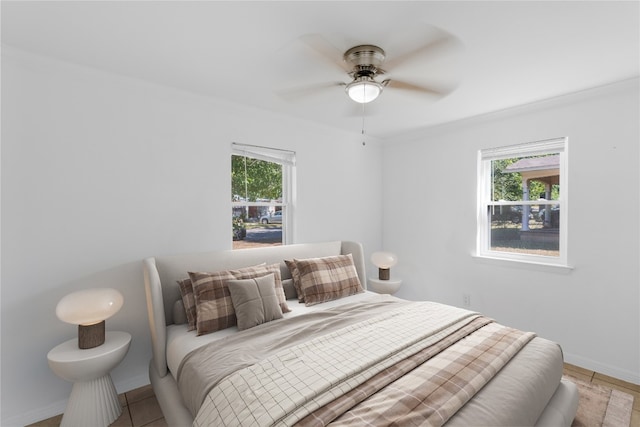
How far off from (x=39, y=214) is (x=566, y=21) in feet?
11.5

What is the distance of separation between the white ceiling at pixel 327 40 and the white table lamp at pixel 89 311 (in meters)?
1.62

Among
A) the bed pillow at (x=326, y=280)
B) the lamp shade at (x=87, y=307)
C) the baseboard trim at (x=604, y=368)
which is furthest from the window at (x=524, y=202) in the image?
the lamp shade at (x=87, y=307)

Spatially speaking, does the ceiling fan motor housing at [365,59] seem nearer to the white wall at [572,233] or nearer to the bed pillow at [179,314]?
the white wall at [572,233]

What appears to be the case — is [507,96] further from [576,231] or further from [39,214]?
[39,214]

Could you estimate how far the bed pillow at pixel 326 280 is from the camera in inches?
110

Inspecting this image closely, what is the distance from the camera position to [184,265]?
100 inches

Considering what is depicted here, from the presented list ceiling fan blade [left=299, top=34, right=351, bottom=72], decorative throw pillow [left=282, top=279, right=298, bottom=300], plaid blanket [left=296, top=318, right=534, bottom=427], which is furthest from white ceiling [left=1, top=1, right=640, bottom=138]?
plaid blanket [left=296, top=318, right=534, bottom=427]

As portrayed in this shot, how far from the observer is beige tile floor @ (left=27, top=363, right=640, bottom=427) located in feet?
6.81

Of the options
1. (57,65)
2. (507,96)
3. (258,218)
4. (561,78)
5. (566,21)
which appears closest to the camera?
(566,21)

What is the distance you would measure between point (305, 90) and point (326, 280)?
1.69 m

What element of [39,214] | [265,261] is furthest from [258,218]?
[39,214]

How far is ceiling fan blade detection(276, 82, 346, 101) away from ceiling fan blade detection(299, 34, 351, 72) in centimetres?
23

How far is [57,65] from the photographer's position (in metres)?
2.16

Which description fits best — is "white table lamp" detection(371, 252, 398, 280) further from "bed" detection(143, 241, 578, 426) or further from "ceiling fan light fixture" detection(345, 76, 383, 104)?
"ceiling fan light fixture" detection(345, 76, 383, 104)
